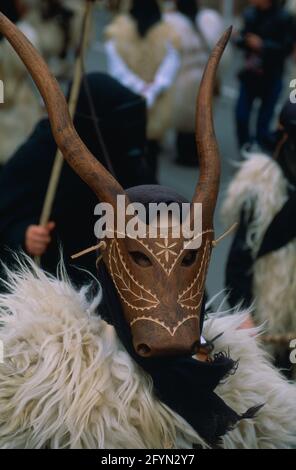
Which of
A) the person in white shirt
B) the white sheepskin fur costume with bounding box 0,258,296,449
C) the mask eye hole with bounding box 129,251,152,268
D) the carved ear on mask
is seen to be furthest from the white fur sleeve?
the person in white shirt

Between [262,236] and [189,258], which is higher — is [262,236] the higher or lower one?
the lower one

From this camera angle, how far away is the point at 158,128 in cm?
834

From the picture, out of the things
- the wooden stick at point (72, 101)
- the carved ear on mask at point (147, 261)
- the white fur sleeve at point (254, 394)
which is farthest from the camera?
the wooden stick at point (72, 101)

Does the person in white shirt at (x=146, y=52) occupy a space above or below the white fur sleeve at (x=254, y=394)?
above

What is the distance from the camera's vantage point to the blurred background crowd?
388 cm

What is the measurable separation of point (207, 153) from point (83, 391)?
0.66m

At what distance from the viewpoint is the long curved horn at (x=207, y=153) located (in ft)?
7.77

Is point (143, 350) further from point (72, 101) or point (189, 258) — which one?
point (72, 101)

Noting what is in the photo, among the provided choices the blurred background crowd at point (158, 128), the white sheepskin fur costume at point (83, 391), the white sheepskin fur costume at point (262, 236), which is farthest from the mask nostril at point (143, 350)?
the white sheepskin fur costume at point (262, 236)

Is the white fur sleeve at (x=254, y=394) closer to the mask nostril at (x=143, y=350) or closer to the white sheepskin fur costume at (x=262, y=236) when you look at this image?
the mask nostril at (x=143, y=350)

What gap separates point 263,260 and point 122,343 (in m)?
1.62

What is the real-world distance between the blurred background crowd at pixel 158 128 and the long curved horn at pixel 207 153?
905 mm

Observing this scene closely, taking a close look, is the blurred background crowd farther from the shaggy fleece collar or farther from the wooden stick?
the shaggy fleece collar

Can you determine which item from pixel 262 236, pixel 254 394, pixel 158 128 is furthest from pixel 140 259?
pixel 158 128
